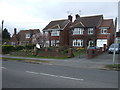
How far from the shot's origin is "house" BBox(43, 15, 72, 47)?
147ft

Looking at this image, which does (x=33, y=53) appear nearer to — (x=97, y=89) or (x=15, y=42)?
(x=97, y=89)

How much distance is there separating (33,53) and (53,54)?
4.27 metres

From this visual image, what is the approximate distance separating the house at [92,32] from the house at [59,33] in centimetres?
309

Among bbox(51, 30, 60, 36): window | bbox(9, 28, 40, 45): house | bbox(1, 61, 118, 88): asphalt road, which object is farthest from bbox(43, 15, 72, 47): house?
bbox(1, 61, 118, 88): asphalt road

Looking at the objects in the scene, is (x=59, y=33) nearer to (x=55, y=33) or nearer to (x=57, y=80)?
(x=55, y=33)

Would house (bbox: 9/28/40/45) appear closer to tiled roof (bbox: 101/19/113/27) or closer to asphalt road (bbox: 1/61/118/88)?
tiled roof (bbox: 101/19/113/27)

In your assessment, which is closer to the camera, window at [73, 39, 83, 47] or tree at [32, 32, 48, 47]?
window at [73, 39, 83, 47]

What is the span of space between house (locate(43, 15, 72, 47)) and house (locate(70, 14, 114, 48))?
3.09 metres

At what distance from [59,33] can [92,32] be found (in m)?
9.32

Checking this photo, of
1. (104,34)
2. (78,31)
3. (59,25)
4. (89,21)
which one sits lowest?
(104,34)

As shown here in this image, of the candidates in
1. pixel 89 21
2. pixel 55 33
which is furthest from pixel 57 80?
pixel 55 33

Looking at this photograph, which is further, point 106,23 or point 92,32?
point 106,23

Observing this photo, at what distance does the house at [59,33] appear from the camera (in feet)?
147

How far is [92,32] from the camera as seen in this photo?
1593 inches
